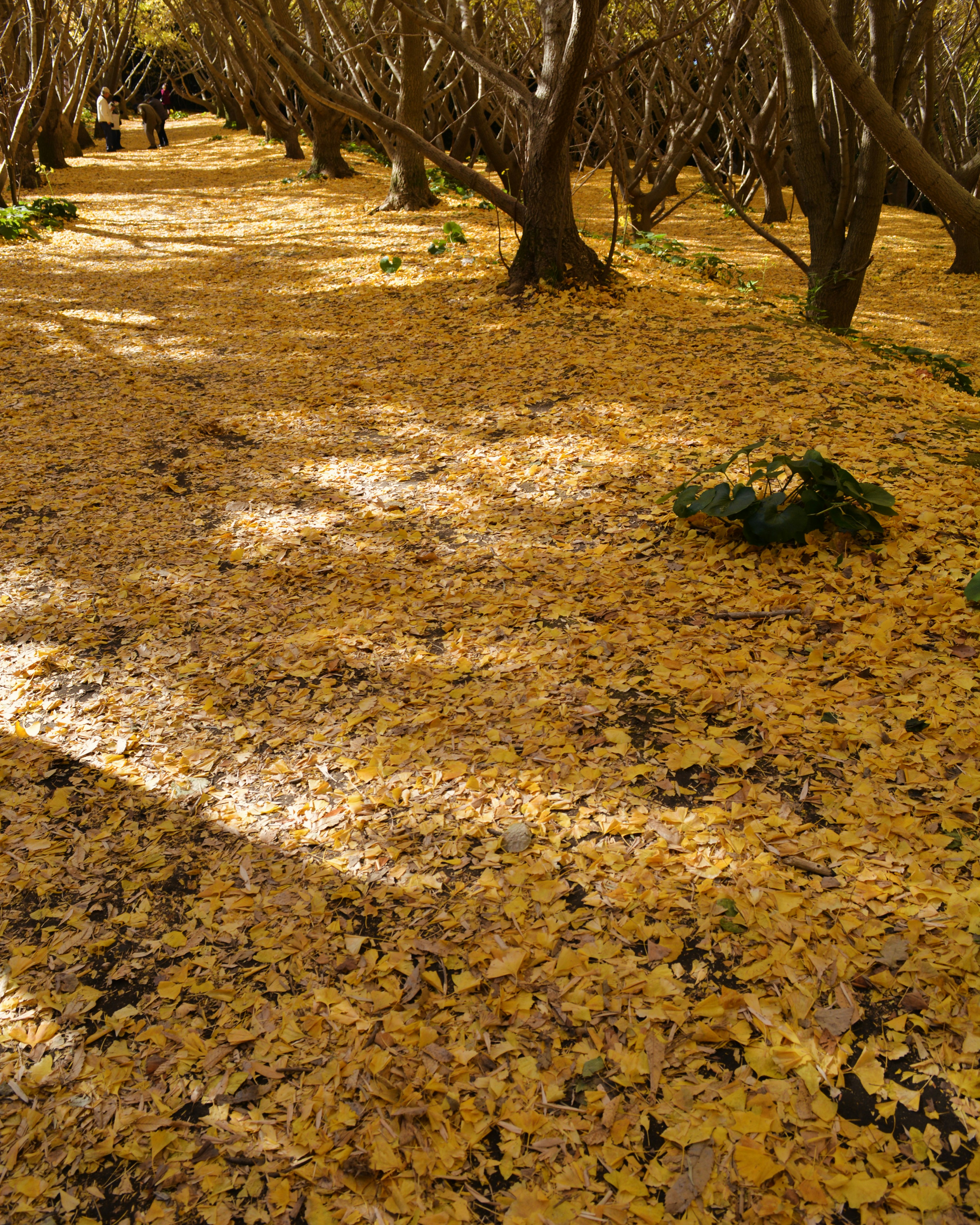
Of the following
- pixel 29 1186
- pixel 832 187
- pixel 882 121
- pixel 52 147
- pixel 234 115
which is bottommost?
pixel 29 1186

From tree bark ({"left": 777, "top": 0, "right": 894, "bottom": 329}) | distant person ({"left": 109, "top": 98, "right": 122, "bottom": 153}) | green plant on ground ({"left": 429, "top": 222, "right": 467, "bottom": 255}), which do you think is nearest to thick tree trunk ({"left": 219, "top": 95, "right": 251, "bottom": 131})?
distant person ({"left": 109, "top": 98, "right": 122, "bottom": 153})

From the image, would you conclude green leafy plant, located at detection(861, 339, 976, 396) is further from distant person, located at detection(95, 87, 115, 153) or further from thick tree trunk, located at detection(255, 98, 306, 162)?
distant person, located at detection(95, 87, 115, 153)

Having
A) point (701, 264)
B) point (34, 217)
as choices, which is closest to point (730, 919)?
point (701, 264)

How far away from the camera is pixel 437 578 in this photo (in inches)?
143

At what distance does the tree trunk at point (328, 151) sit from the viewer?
13070 mm

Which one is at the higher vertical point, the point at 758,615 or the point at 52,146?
the point at 52,146

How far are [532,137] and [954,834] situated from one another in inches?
232

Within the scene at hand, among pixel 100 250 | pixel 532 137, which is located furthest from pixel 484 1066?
pixel 100 250

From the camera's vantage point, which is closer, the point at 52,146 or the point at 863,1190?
the point at 863,1190

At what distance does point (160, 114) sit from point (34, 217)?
471 inches

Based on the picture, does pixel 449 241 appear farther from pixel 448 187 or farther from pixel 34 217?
pixel 34 217

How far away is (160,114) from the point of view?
20.0m

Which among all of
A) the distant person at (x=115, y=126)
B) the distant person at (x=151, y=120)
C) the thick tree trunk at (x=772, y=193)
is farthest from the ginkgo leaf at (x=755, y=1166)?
the distant person at (x=151, y=120)

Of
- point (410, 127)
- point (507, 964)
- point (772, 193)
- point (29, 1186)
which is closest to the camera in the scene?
point (29, 1186)
